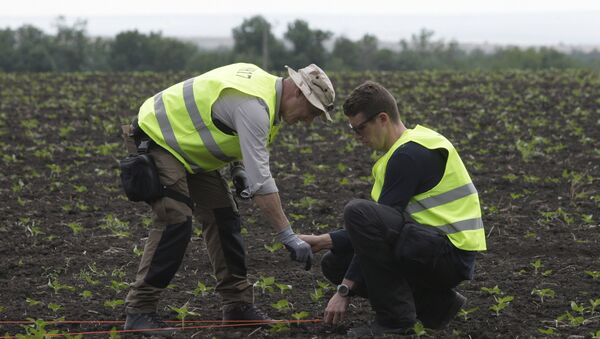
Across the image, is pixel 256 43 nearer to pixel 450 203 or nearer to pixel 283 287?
pixel 283 287

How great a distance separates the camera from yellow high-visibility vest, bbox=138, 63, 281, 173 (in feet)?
15.5

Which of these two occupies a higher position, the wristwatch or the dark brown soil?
the wristwatch

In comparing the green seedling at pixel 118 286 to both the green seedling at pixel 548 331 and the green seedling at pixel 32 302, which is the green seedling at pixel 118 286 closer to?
the green seedling at pixel 32 302

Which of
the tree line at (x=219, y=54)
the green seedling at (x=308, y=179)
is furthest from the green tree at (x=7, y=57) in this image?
the green seedling at (x=308, y=179)

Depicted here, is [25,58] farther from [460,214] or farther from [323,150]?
[460,214]

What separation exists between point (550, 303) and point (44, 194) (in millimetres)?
5200

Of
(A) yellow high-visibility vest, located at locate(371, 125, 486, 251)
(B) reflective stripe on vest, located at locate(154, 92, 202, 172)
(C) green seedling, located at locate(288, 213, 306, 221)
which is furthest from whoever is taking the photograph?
(C) green seedling, located at locate(288, 213, 306, 221)

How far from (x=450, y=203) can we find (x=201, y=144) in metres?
1.31

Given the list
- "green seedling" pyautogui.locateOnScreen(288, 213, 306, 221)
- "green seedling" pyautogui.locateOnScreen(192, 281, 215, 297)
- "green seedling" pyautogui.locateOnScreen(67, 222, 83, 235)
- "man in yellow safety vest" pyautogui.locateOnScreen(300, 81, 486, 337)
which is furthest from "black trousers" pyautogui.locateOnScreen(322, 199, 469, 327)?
"green seedling" pyautogui.locateOnScreen(67, 222, 83, 235)

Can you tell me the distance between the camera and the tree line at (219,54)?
107 ft

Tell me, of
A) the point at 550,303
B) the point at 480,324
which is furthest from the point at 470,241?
the point at 550,303

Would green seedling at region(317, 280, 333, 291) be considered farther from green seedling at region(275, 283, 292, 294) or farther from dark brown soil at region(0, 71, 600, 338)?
green seedling at region(275, 283, 292, 294)

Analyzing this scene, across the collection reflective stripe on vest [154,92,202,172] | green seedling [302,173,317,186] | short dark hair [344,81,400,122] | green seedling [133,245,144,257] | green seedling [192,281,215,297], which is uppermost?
short dark hair [344,81,400,122]

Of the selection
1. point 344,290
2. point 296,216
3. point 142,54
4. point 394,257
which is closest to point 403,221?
point 394,257
